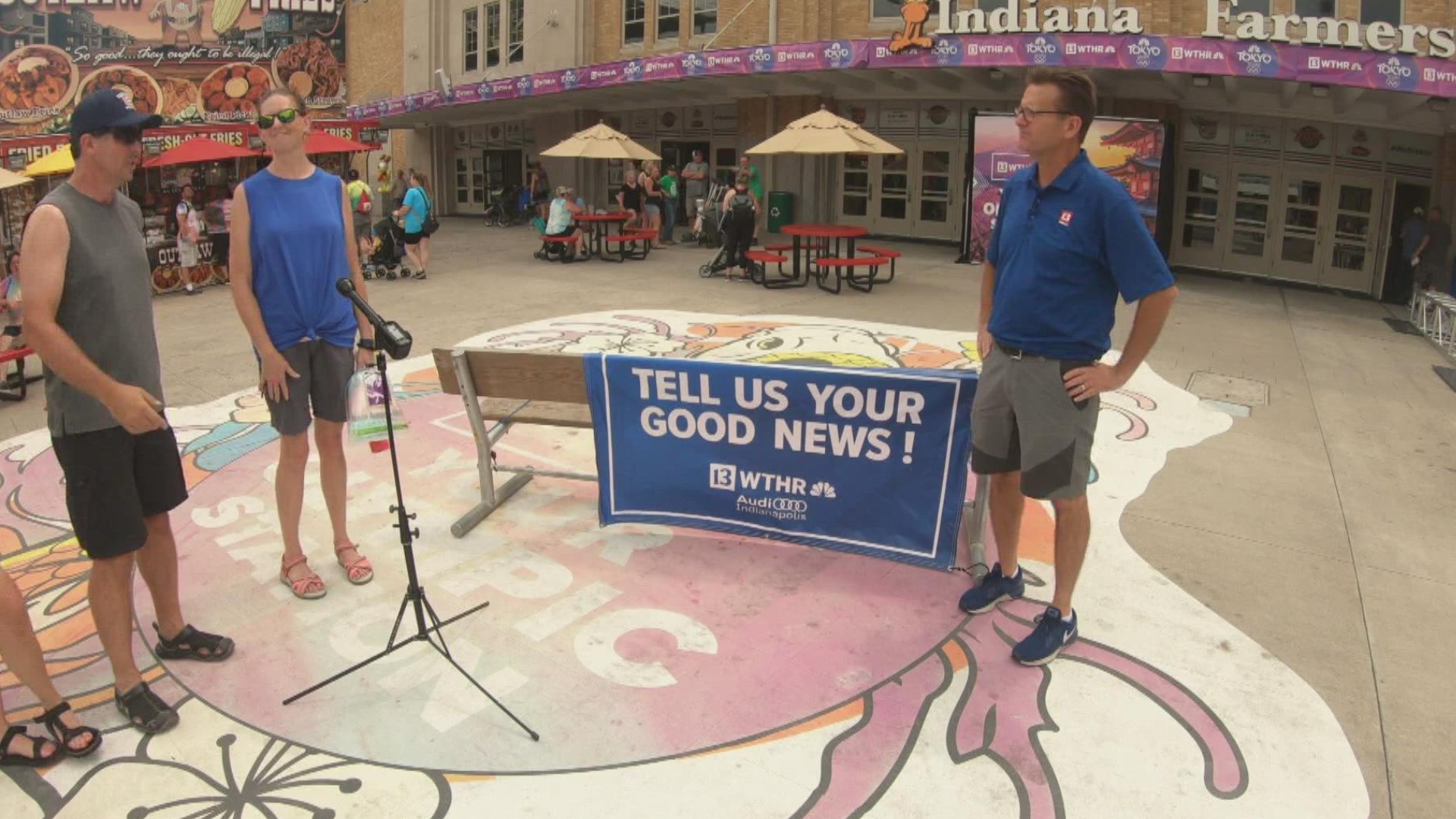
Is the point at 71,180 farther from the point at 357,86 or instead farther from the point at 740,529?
the point at 357,86

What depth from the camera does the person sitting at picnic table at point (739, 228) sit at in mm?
14148

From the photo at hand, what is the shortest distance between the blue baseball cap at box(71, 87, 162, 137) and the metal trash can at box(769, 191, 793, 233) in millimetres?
18823

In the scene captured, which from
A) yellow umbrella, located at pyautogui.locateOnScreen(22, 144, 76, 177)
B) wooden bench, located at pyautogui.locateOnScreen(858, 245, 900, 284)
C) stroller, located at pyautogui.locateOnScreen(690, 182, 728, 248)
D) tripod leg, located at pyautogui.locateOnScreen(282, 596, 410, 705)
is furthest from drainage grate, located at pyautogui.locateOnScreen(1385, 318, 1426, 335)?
yellow umbrella, located at pyautogui.locateOnScreen(22, 144, 76, 177)

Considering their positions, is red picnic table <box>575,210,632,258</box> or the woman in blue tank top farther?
red picnic table <box>575,210,632,258</box>

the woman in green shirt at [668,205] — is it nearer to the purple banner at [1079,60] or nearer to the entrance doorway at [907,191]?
the purple banner at [1079,60]

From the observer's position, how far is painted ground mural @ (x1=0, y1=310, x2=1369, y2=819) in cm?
294

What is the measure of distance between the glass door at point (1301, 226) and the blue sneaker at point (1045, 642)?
1570cm

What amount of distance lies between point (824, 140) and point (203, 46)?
113 ft

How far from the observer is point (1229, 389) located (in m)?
8.16

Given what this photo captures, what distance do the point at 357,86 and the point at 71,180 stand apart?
1509 inches

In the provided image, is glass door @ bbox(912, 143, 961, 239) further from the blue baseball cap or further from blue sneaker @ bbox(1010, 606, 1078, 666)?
the blue baseball cap

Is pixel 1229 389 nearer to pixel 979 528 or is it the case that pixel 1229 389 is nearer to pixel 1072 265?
pixel 979 528

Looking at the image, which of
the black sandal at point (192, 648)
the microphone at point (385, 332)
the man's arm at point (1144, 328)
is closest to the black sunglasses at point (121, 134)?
the microphone at point (385, 332)

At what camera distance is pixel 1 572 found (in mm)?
2918
